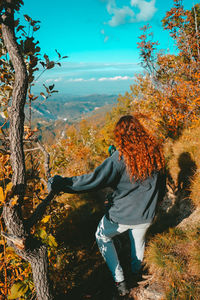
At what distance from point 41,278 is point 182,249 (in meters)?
2.44

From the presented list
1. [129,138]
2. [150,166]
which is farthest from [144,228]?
[129,138]

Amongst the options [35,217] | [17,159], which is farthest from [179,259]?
[17,159]

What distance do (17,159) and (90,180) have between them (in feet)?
2.48

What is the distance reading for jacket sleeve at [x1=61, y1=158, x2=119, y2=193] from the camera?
1.78 m

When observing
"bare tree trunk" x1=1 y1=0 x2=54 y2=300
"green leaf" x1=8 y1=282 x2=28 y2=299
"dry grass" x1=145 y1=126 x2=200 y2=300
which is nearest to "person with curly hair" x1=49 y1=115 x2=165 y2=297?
"bare tree trunk" x1=1 y1=0 x2=54 y2=300

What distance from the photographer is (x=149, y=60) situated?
25.6ft

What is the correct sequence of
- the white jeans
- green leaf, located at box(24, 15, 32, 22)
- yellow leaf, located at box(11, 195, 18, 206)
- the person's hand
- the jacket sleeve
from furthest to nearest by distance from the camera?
the white jeans
the jacket sleeve
the person's hand
green leaf, located at box(24, 15, 32, 22)
yellow leaf, located at box(11, 195, 18, 206)

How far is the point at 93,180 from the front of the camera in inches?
72.4

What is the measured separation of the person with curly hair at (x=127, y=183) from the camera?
6.05 feet

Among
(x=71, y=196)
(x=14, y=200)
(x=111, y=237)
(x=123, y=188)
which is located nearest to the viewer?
(x=14, y=200)

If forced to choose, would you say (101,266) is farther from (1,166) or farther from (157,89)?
(157,89)

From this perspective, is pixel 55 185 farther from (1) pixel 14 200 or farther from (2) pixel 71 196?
(2) pixel 71 196

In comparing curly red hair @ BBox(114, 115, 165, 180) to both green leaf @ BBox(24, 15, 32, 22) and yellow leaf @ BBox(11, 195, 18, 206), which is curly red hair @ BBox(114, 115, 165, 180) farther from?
green leaf @ BBox(24, 15, 32, 22)

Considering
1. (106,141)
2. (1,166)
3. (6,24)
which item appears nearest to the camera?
(6,24)
